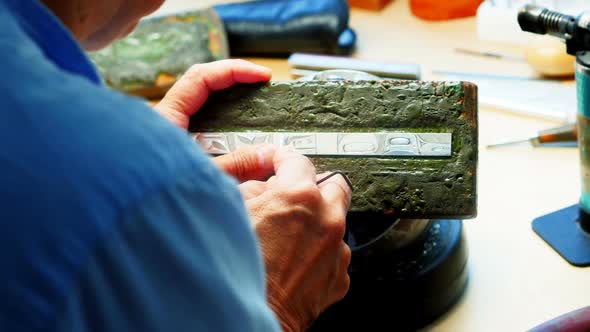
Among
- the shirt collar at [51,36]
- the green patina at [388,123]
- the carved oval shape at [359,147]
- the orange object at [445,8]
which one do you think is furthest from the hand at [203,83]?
the orange object at [445,8]

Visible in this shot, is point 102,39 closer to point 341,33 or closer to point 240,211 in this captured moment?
point 240,211

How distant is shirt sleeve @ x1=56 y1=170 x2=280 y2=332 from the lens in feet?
1.17

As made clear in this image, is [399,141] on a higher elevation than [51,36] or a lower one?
lower

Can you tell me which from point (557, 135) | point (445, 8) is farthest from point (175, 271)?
point (445, 8)

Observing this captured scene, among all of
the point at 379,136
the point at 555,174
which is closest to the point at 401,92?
the point at 379,136

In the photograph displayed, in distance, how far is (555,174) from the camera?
100 cm

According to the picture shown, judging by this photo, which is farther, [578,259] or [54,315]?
[578,259]

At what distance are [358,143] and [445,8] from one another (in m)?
0.76

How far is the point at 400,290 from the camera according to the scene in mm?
755

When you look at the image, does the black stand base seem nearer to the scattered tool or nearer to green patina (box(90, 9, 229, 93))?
the scattered tool

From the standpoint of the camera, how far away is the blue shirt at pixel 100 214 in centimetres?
35

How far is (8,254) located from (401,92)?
1.65 feet

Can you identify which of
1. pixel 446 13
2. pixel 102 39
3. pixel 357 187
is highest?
pixel 102 39

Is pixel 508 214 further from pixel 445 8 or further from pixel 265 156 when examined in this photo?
pixel 445 8
